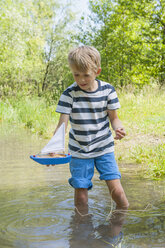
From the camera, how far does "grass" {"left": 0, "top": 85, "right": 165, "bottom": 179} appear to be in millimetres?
4741

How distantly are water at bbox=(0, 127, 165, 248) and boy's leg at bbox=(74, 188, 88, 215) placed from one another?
0.22 feet

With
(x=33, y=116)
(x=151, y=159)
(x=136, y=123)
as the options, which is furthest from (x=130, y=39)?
(x=151, y=159)

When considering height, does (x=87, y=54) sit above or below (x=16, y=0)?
below

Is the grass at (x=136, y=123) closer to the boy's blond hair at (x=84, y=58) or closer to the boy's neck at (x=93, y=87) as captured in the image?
the boy's neck at (x=93, y=87)

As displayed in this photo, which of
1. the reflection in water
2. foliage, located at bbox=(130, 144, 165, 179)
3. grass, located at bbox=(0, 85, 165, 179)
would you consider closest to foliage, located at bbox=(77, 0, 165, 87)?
grass, located at bbox=(0, 85, 165, 179)

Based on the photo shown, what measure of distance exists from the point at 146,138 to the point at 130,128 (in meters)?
1.06

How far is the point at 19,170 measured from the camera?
473cm

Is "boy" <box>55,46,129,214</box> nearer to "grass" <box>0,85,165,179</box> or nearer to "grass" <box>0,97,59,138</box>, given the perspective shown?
"grass" <box>0,85,165,179</box>

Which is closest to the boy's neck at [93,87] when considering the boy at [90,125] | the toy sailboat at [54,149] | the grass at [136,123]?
the boy at [90,125]

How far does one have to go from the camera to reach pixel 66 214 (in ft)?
9.74

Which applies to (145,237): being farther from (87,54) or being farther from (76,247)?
(87,54)

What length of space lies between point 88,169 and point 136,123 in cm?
485

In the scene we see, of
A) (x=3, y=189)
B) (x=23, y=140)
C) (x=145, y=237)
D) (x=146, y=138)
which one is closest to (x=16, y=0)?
(x=23, y=140)

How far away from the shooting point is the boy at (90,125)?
2789 mm
